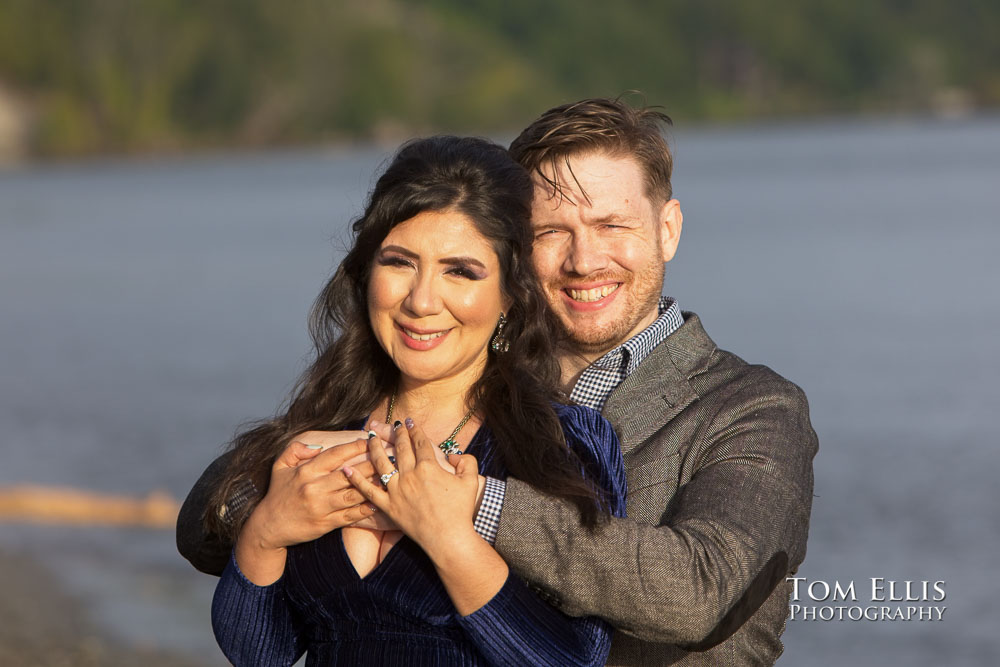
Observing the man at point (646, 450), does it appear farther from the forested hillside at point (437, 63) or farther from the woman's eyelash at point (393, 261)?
the forested hillside at point (437, 63)

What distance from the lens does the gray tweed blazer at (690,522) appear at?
252cm

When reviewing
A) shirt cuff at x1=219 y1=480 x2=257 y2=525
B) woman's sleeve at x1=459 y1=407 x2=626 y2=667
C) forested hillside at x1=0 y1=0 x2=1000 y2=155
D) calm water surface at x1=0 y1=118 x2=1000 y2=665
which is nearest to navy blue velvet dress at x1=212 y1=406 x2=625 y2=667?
woman's sleeve at x1=459 y1=407 x2=626 y2=667

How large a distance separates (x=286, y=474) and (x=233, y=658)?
1.46 ft

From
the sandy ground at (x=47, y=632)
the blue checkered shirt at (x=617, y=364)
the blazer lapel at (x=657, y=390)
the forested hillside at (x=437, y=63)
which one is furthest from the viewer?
the forested hillside at (x=437, y=63)

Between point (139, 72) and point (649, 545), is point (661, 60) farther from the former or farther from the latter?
point (649, 545)

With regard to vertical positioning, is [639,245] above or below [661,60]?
below

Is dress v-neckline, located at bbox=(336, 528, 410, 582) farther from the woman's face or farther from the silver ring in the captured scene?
the woman's face

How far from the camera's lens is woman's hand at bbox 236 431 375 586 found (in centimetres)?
262

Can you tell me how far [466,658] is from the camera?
2611 millimetres

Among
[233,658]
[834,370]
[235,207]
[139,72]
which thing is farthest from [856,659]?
[139,72]

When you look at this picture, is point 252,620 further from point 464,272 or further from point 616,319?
point 616,319

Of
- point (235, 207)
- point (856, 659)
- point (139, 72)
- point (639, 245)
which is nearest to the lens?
point (639, 245)

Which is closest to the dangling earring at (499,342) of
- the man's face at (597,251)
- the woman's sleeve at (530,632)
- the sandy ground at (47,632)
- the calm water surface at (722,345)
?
the woman's sleeve at (530,632)

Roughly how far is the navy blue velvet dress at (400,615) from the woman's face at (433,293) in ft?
0.68
